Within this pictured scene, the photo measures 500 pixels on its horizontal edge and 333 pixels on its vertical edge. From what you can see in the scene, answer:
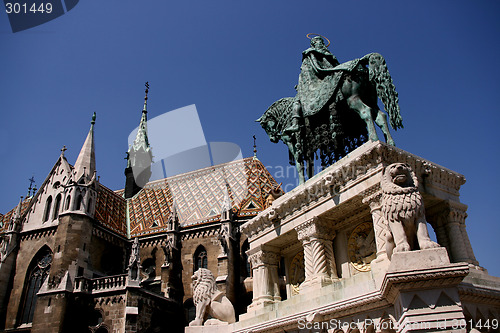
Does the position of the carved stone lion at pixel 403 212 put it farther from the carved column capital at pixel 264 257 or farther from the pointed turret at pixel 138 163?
the pointed turret at pixel 138 163

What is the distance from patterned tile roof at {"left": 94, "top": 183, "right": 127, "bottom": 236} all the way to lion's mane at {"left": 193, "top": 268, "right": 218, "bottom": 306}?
59.9 feet

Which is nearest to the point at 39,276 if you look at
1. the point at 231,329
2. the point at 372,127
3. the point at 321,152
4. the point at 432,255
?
the point at 231,329

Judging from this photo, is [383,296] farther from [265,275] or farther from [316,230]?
[265,275]

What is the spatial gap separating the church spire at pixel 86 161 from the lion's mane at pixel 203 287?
1854 centimetres

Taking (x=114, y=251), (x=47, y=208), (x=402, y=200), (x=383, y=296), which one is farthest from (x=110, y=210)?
(x=402, y=200)

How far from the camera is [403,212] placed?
5.89 m

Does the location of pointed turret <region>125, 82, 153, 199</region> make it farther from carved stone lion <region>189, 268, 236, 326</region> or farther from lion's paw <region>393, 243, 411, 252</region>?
lion's paw <region>393, 243, 411, 252</region>

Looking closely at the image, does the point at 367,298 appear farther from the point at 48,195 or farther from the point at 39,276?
the point at 48,195

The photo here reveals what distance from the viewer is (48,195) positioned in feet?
90.4

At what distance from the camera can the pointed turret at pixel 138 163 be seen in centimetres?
3750

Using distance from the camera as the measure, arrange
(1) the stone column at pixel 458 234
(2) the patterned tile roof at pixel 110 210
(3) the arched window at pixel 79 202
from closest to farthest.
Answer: (1) the stone column at pixel 458 234, (3) the arched window at pixel 79 202, (2) the patterned tile roof at pixel 110 210

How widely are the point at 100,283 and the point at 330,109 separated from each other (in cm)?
1786

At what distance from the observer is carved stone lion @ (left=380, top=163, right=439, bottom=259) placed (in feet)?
18.9

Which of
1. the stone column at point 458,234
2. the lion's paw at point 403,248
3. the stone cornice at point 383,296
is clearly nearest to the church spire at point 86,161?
the stone cornice at point 383,296
